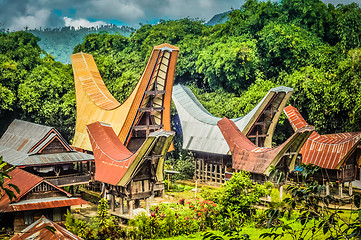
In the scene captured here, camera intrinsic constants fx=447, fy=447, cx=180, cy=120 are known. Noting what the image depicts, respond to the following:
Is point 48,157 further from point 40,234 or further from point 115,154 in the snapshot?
point 40,234

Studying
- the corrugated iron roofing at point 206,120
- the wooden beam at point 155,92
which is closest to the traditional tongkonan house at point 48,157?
the wooden beam at point 155,92

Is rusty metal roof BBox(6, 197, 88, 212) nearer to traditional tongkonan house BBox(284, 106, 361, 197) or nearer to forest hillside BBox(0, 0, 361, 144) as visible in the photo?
traditional tongkonan house BBox(284, 106, 361, 197)

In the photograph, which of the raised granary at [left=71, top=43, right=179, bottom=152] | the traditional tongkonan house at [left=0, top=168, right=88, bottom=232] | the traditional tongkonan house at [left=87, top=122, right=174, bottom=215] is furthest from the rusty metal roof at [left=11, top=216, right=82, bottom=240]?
the raised granary at [left=71, top=43, right=179, bottom=152]

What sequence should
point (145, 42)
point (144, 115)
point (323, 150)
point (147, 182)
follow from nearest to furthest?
point (147, 182) → point (323, 150) → point (144, 115) → point (145, 42)

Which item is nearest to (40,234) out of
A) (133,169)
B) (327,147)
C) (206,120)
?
(133,169)

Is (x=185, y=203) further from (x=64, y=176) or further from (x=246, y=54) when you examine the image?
(x=246, y=54)

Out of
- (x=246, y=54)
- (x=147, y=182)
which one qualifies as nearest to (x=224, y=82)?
(x=246, y=54)
